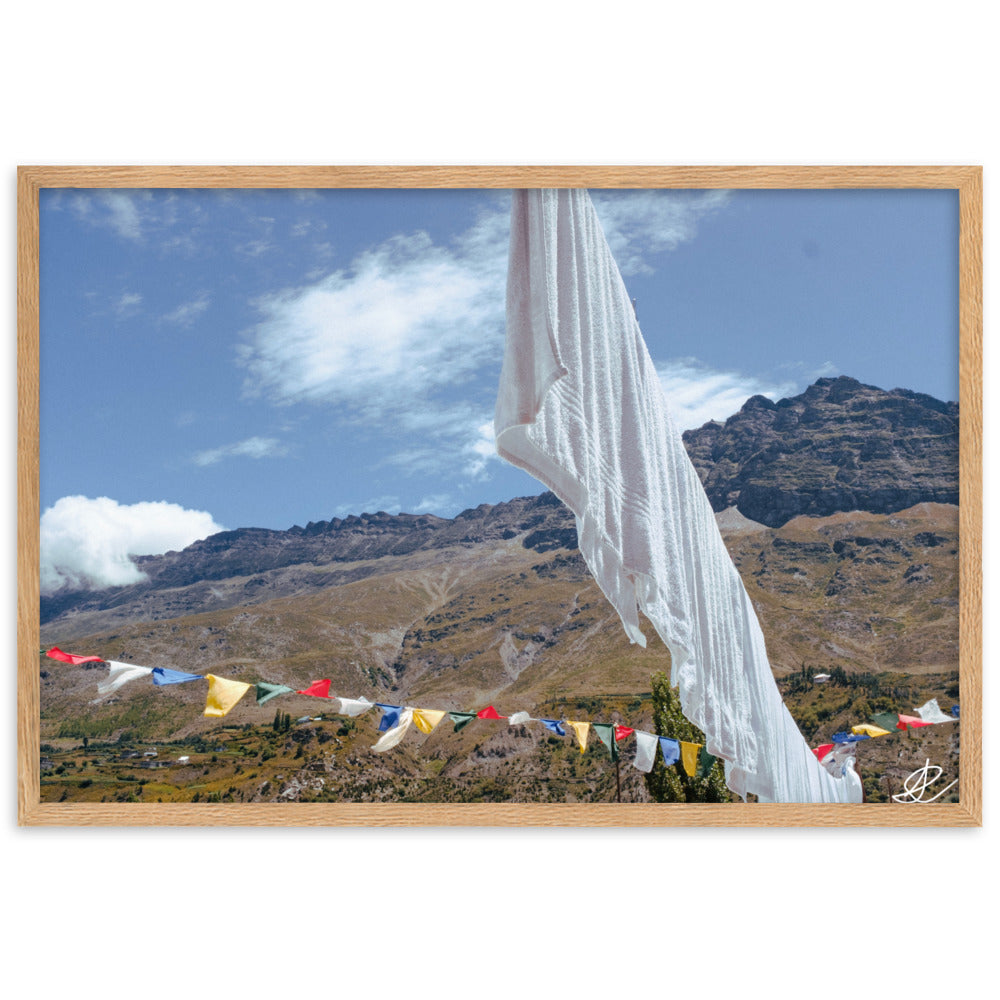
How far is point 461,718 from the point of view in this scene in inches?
89.4

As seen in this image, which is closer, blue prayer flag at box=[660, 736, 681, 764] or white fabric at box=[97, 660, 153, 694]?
white fabric at box=[97, 660, 153, 694]

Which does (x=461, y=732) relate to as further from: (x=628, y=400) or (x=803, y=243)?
(x=803, y=243)

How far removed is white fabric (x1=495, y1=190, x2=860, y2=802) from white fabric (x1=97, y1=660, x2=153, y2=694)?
120 centimetres

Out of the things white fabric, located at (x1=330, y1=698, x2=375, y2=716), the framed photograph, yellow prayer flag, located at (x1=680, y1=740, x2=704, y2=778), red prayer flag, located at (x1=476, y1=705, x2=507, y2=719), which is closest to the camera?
the framed photograph

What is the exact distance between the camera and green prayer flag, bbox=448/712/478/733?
2.23 metres

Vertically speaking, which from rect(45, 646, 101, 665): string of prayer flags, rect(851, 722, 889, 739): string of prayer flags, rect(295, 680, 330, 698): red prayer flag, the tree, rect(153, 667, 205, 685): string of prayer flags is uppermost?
rect(45, 646, 101, 665): string of prayer flags

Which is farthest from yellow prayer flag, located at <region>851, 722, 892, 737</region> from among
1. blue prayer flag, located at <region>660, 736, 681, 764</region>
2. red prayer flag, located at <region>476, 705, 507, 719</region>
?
red prayer flag, located at <region>476, 705, 507, 719</region>

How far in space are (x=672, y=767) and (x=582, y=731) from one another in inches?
18.9

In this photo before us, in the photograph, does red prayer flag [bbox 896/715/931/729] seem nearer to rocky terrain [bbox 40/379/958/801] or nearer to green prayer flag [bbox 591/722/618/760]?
rocky terrain [bbox 40/379/958/801]

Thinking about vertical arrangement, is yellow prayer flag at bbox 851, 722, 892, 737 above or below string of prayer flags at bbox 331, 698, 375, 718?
below

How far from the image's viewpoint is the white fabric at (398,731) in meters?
2.16

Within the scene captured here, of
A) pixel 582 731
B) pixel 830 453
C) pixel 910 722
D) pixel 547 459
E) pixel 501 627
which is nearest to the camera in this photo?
pixel 547 459

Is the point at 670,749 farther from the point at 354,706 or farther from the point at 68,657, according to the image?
the point at 68,657
